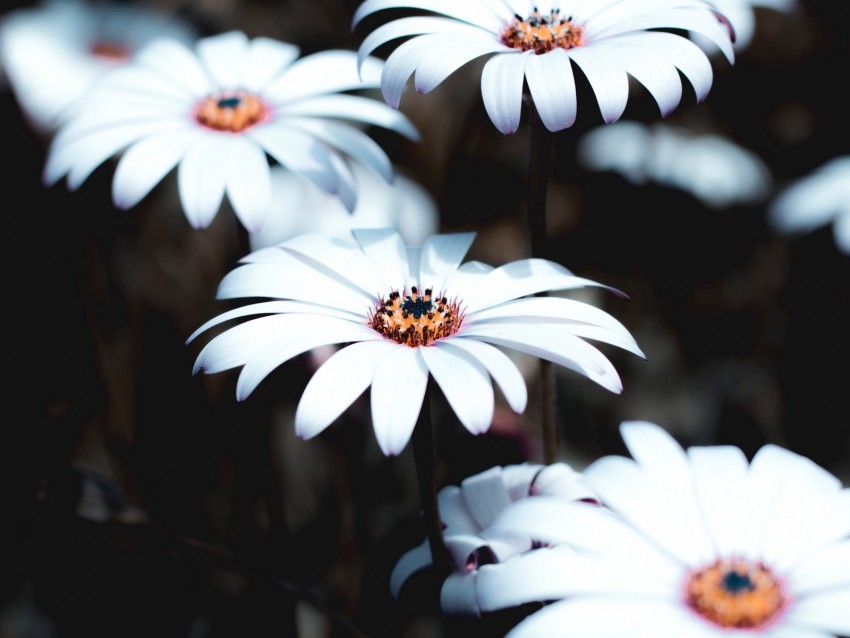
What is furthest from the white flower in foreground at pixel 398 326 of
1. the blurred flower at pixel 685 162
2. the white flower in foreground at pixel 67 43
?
the blurred flower at pixel 685 162

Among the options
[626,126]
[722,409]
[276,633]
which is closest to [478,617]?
[276,633]

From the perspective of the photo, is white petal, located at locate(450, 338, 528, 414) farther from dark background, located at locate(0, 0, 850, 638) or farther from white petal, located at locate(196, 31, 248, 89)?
white petal, located at locate(196, 31, 248, 89)

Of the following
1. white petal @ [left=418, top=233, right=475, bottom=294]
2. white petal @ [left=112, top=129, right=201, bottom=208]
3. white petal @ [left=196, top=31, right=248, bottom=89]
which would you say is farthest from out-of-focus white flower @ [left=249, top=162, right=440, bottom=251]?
white petal @ [left=418, top=233, right=475, bottom=294]

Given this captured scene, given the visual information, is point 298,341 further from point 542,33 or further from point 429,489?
point 542,33

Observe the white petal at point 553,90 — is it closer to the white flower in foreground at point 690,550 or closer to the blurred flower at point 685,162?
the white flower in foreground at point 690,550

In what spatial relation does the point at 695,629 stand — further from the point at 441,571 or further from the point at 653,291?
the point at 653,291

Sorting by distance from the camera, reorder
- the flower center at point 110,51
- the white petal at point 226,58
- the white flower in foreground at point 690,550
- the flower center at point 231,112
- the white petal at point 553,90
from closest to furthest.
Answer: the white flower in foreground at point 690,550 → the white petal at point 553,90 → the flower center at point 231,112 → the white petal at point 226,58 → the flower center at point 110,51

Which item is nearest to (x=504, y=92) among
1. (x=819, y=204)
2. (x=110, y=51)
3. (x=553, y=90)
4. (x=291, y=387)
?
(x=553, y=90)
